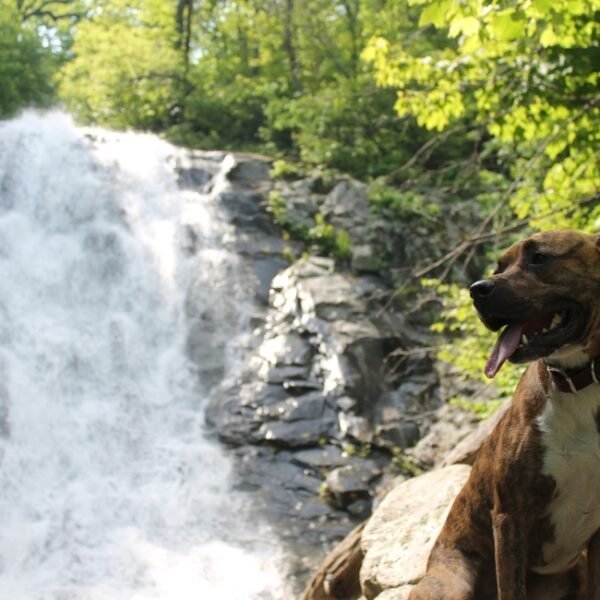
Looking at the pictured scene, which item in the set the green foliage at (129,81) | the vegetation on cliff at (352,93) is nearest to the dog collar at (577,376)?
the vegetation on cliff at (352,93)

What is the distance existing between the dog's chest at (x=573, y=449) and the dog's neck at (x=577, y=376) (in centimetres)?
4

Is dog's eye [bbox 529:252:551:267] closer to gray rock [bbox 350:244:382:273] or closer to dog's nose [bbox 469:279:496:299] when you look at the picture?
dog's nose [bbox 469:279:496:299]

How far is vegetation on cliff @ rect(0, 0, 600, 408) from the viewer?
6223 mm

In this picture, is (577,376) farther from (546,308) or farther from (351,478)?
(351,478)

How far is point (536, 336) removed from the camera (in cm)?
260

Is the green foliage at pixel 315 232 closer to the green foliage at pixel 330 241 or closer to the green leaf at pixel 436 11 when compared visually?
the green foliage at pixel 330 241

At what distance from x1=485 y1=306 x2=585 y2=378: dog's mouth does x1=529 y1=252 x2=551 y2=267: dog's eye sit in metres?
0.18

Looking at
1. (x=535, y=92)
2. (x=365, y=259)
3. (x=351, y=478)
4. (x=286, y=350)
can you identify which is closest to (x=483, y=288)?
(x=535, y=92)

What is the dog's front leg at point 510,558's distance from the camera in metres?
2.73

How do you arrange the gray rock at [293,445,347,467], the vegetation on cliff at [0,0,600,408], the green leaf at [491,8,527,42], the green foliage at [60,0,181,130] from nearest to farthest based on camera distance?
the green leaf at [491,8,527,42] < the vegetation on cliff at [0,0,600,408] < the gray rock at [293,445,347,467] < the green foliage at [60,0,181,130]

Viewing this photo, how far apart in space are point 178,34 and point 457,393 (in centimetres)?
1522

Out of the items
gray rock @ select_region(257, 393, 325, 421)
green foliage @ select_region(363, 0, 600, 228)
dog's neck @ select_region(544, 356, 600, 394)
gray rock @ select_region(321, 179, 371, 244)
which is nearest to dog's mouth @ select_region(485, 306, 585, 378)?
dog's neck @ select_region(544, 356, 600, 394)

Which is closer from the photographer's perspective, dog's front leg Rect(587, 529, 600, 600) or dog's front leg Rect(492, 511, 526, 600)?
dog's front leg Rect(492, 511, 526, 600)

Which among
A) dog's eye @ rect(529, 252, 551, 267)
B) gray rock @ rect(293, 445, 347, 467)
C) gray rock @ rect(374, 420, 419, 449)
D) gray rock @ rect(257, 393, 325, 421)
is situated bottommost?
gray rock @ rect(293, 445, 347, 467)
